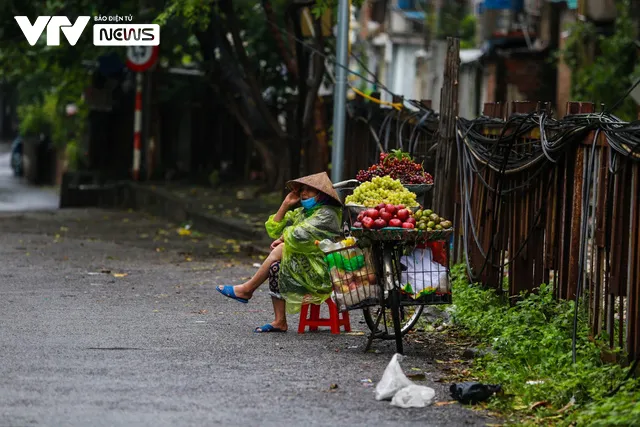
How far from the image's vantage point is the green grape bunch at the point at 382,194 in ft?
32.0

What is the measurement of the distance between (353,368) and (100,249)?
9.17m

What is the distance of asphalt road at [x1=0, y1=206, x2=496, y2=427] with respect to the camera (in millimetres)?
7262

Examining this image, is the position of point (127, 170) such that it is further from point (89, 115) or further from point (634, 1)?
point (634, 1)

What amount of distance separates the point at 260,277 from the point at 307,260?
0.51 m

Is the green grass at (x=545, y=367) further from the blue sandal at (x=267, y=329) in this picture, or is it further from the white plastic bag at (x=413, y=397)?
the blue sandal at (x=267, y=329)

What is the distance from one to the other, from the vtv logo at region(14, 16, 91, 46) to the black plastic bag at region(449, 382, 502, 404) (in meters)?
16.5

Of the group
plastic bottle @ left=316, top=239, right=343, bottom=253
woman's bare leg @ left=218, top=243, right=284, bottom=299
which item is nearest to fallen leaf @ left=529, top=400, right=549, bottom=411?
plastic bottle @ left=316, top=239, right=343, bottom=253

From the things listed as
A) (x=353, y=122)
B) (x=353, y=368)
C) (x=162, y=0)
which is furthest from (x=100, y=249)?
(x=353, y=368)

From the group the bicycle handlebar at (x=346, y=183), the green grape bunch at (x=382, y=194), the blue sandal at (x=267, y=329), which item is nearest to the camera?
the green grape bunch at (x=382, y=194)

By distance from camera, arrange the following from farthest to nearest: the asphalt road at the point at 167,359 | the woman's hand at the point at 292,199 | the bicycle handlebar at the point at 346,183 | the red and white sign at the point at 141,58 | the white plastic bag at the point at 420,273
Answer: the red and white sign at the point at 141,58
the bicycle handlebar at the point at 346,183
the woman's hand at the point at 292,199
the white plastic bag at the point at 420,273
the asphalt road at the point at 167,359

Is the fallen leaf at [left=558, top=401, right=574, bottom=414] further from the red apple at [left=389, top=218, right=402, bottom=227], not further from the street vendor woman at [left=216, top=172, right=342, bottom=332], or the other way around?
the street vendor woman at [left=216, top=172, right=342, bottom=332]

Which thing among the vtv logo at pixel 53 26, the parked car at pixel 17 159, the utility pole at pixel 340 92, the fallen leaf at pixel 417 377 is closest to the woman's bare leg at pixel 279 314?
the fallen leaf at pixel 417 377

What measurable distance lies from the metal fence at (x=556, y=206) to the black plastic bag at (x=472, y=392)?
2.89 ft

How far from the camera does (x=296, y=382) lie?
27.1ft
